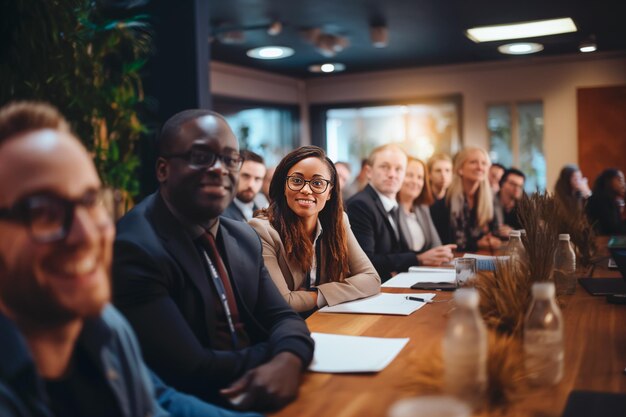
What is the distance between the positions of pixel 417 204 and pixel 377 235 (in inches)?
31.7

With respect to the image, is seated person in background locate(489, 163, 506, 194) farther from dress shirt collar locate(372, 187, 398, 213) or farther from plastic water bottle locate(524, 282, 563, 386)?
plastic water bottle locate(524, 282, 563, 386)

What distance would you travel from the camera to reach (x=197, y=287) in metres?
1.58

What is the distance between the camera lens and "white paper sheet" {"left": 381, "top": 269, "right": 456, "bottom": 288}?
2.85 meters

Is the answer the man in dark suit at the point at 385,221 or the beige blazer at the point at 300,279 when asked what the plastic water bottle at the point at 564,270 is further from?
the man in dark suit at the point at 385,221

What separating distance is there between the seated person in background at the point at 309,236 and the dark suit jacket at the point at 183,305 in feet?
2.20

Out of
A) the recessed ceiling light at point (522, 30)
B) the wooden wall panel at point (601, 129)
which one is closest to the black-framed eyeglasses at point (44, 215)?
the recessed ceiling light at point (522, 30)

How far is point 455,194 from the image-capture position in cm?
494

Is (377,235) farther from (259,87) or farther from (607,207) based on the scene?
(259,87)

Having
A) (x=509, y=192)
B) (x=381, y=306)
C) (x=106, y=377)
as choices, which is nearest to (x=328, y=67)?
(x=509, y=192)

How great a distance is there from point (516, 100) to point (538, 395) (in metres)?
8.47

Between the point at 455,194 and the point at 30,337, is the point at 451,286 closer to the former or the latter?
the point at 30,337

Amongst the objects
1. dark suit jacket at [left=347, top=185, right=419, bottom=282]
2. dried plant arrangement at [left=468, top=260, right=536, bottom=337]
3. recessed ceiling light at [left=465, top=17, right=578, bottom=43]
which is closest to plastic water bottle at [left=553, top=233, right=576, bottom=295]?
dried plant arrangement at [left=468, top=260, right=536, bottom=337]

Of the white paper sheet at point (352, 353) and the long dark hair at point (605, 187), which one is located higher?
the long dark hair at point (605, 187)

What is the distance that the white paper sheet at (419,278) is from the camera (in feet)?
9.35
